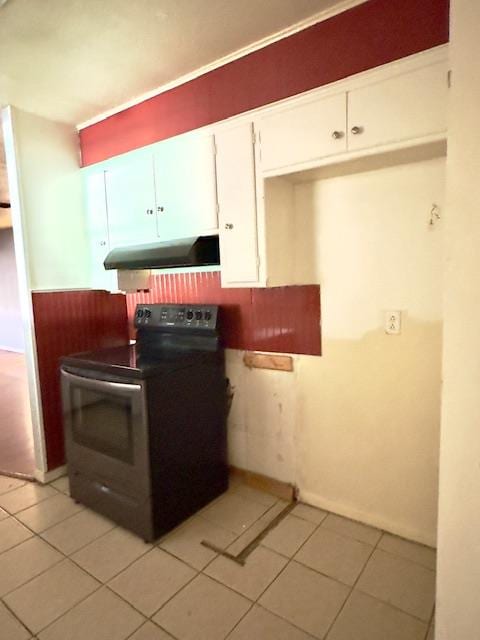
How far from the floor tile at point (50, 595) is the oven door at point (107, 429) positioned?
0.38 meters

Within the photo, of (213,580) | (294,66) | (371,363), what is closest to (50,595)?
(213,580)

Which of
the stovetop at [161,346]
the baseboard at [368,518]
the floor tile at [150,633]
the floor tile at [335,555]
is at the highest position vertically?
the stovetop at [161,346]

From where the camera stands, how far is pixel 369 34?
1.47 metres

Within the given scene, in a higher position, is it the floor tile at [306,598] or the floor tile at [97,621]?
the floor tile at [97,621]

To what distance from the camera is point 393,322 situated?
172cm

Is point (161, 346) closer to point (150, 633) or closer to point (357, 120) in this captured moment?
point (150, 633)

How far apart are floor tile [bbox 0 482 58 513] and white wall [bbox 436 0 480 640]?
2145 mm

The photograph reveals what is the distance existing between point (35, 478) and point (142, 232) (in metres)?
1.72

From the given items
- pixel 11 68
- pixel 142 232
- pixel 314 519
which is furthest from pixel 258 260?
pixel 11 68

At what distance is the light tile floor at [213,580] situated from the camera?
54.3 inches

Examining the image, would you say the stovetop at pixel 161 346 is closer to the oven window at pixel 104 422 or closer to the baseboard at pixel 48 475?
the oven window at pixel 104 422

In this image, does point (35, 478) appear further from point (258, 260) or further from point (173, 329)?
point (258, 260)

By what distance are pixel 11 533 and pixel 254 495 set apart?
1.28 meters

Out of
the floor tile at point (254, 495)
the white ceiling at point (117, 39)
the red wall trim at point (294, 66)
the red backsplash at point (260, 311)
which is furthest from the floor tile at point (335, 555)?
the white ceiling at point (117, 39)
